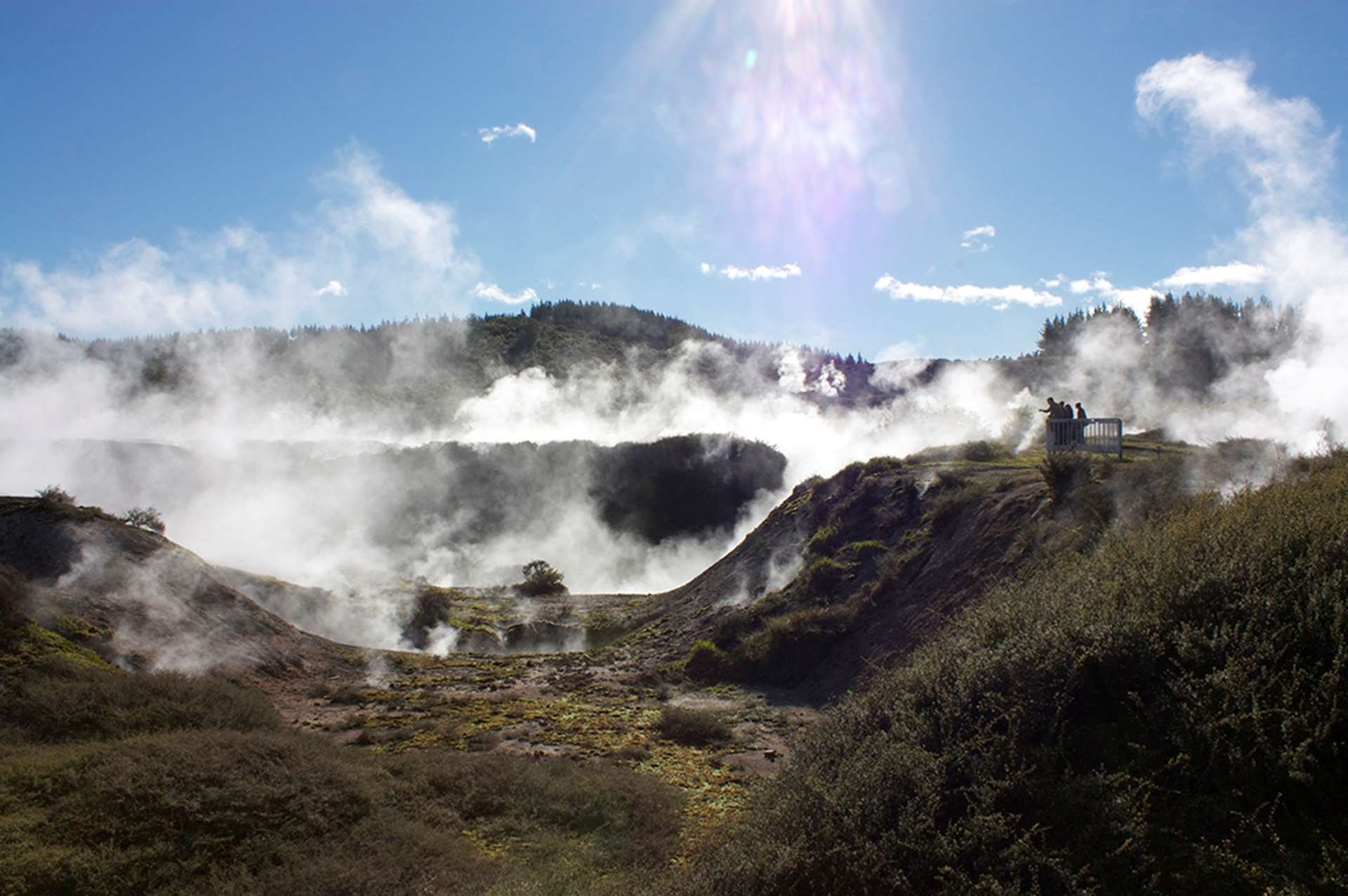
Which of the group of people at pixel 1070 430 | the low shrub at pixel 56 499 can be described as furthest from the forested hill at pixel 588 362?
the low shrub at pixel 56 499

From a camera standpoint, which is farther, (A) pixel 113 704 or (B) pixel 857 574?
(B) pixel 857 574

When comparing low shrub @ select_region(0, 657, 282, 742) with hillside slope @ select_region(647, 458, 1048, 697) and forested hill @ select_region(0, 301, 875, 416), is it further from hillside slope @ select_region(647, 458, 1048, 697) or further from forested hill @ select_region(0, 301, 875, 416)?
forested hill @ select_region(0, 301, 875, 416)

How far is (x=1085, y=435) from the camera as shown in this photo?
19.0 meters

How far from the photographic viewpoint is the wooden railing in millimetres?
17875

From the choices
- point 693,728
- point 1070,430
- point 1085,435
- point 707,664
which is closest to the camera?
point 693,728

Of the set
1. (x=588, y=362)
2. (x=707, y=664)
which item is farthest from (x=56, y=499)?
(x=588, y=362)

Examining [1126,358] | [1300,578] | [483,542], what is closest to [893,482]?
[1300,578]

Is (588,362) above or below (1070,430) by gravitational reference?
above

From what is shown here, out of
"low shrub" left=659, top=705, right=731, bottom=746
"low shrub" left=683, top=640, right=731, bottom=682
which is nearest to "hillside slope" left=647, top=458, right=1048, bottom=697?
"low shrub" left=683, top=640, right=731, bottom=682

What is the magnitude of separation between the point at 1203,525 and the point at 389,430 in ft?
223

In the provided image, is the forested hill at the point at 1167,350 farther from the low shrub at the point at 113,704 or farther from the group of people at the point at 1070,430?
the low shrub at the point at 113,704

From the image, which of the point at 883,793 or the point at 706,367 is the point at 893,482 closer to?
the point at 883,793

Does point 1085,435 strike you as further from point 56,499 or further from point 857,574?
point 56,499

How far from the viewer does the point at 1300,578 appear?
19.1 feet
